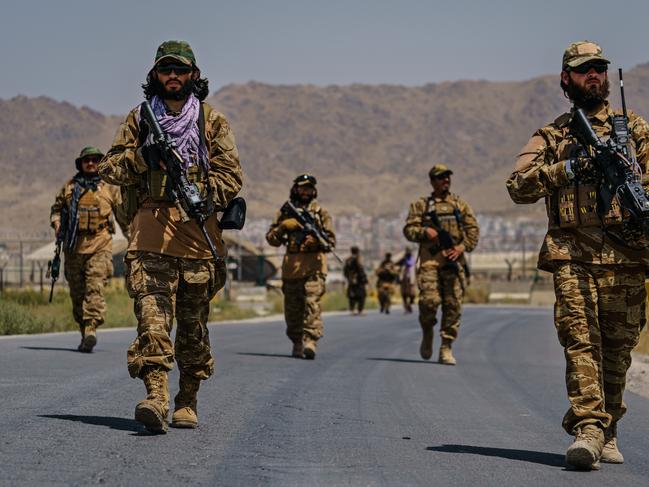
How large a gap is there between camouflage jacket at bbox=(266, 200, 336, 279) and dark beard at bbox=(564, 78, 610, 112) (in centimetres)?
906

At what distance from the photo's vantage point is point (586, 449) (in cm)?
729

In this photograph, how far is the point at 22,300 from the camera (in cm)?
2869

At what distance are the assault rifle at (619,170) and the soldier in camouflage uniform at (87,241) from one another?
8.77 metres

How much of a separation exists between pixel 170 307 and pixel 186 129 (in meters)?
1.09

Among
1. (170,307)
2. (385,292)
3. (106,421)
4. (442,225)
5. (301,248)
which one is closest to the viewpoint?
(170,307)

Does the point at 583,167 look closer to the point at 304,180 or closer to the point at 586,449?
the point at 586,449

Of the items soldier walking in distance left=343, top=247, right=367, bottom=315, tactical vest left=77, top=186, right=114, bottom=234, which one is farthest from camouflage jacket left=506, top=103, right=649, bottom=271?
soldier walking in distance left=343, top=247, right=367, bottom=315

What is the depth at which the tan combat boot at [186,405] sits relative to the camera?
8.48m

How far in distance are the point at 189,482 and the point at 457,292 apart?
34.1 ft

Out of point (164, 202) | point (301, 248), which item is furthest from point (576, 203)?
point (301, 248)

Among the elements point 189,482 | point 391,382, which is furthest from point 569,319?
point 391,382

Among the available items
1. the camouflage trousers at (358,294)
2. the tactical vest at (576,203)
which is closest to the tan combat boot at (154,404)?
the tactical vest at (576,203)

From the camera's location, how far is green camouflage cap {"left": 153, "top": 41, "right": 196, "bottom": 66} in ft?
27.5

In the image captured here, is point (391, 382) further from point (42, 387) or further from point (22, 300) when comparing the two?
point (22, 300)
